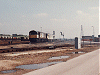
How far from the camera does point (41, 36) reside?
64188 millimetres

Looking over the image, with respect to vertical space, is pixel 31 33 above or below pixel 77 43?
above

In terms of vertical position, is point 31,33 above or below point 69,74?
above

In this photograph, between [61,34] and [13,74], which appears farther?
[61,34]

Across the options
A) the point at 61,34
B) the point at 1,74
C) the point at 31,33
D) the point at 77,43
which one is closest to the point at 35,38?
the point at 31,33

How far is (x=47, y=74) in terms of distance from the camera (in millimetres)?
10086

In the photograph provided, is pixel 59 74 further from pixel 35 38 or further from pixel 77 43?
pixel 35 38

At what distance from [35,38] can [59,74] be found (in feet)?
167

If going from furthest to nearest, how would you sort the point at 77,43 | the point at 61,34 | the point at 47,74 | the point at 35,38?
the point at 61,34 → the point at 35,38 → the point at 77,43 → the point at 47,74

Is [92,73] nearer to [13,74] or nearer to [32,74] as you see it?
[32,74]

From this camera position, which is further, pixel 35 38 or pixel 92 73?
pixel 35 38

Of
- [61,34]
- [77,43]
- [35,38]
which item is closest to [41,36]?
[35,38]

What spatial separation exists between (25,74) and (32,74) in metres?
0.53

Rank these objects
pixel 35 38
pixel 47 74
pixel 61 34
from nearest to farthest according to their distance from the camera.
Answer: pixel 47 74
pixel 35 38
pixel 61 34

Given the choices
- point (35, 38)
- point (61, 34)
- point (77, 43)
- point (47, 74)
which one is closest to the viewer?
point (47, 74)
